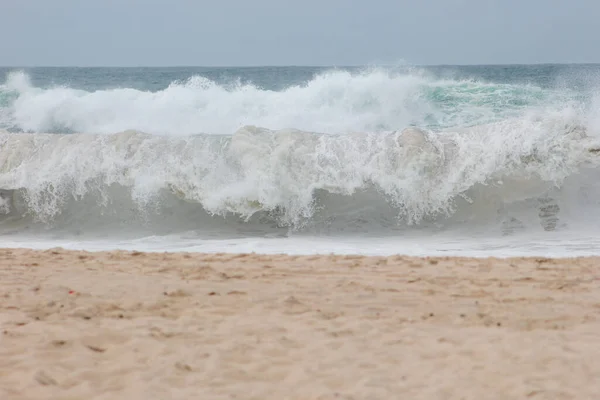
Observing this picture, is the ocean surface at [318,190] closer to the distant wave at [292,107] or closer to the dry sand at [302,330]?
the dry sand at [302,330]

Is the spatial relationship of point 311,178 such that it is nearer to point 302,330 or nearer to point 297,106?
point 302,330

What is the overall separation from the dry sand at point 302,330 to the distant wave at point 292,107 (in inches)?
396

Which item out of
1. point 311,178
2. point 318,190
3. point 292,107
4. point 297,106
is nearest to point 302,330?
point 318,190

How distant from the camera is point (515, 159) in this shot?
33.3 feet

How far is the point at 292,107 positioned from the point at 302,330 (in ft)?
44.7

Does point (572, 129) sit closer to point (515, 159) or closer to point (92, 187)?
point (515, 159)

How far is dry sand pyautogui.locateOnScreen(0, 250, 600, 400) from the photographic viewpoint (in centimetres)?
351

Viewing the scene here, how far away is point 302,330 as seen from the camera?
4.39 meters

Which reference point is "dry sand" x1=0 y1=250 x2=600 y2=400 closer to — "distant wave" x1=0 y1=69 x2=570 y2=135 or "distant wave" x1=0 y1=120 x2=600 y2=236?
"distant wave" x1=0 y1=120 x2=600 y2=236

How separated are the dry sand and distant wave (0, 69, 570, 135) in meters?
10.1

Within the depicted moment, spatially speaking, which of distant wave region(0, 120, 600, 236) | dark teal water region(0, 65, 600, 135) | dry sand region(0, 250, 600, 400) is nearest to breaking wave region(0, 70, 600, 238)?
distant wave region(0, 120, 600, 236)

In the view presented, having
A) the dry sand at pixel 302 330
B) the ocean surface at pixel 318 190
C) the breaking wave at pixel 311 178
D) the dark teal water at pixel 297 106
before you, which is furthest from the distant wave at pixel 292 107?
the dry sand at pixel 302 330

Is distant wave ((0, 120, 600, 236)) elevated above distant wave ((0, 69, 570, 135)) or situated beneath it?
situated beneath

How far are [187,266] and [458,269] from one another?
2531 mm
